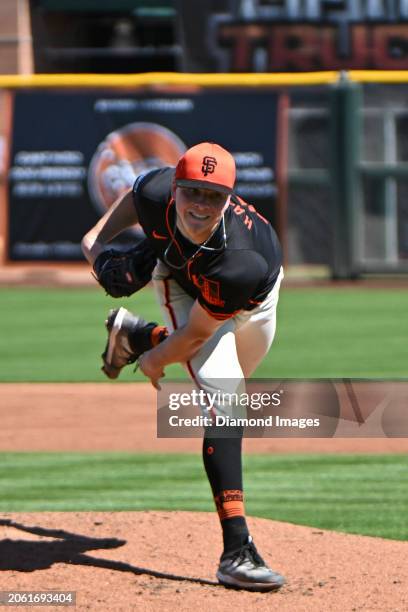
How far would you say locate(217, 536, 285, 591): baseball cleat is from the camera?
4.77m

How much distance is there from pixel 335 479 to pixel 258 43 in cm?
1585

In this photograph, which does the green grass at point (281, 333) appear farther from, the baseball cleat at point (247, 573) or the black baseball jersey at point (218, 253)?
the baseball cleat at point (247, 573)

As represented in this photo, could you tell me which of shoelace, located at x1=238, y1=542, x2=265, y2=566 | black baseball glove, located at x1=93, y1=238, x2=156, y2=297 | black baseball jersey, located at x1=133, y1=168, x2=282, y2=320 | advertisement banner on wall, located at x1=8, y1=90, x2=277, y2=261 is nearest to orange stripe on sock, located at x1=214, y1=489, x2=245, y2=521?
shoelace, located at x1=238, y1=542, x2=265, y2=566

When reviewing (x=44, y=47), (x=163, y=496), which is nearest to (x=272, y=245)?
(x=163, y=496)

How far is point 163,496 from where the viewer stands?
6.68 metres

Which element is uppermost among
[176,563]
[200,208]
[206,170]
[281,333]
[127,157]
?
[206,170]

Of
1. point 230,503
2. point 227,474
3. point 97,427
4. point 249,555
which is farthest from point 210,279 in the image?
point 97,427

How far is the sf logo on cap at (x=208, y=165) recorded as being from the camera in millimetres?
4406

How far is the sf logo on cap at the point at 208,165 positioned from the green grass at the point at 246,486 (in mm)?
2280

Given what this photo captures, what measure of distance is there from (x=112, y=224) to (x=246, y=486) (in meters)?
2.15

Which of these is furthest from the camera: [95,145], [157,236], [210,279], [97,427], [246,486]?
[95,145]

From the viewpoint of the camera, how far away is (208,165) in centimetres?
443

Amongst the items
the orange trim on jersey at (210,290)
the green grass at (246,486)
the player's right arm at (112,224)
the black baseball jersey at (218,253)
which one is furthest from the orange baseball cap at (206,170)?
the green grass at (246,486)

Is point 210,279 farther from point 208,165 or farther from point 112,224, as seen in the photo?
point 112,224
